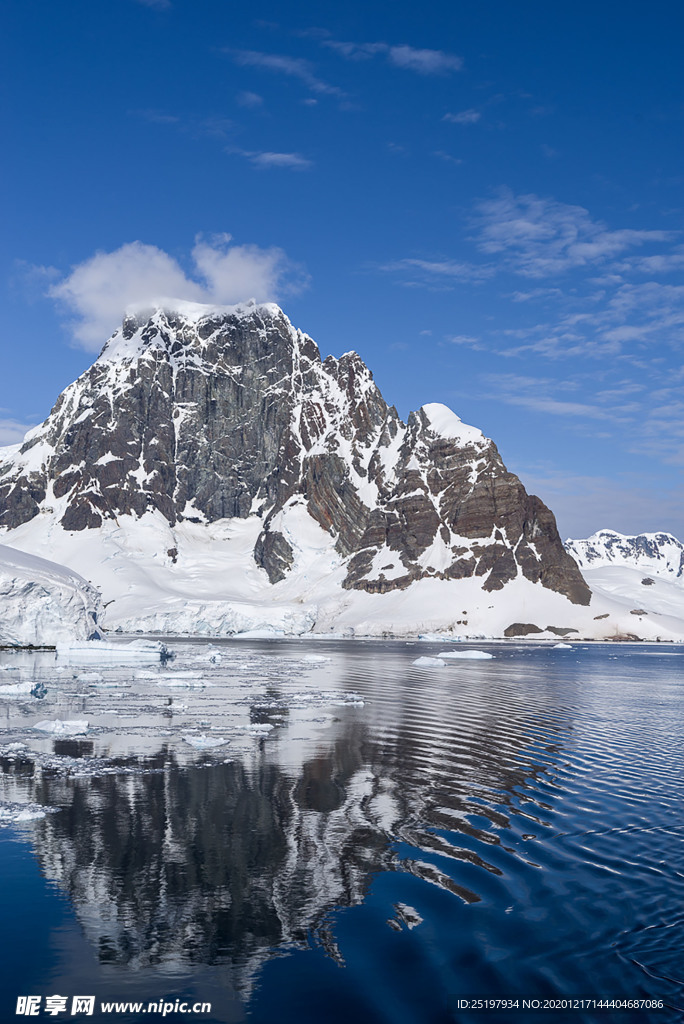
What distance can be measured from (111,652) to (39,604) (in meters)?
8.03

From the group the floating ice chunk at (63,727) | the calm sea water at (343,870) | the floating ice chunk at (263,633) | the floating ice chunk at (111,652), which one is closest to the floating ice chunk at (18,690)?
the calm sea water at (343,870)

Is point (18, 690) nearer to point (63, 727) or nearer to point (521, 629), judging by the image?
point (63, 727)

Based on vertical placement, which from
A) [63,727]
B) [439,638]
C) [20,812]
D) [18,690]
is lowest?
[20,812]

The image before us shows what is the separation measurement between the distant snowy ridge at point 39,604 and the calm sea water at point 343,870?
1526 inches

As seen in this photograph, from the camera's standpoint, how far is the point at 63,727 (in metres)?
32.8

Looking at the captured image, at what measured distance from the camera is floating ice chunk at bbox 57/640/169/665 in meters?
71.3

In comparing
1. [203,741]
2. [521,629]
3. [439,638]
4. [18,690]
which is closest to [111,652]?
[18,690]

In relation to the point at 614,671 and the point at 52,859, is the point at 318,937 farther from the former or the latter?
the point at 614,671

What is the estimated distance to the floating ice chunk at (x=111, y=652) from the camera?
71.3 meters

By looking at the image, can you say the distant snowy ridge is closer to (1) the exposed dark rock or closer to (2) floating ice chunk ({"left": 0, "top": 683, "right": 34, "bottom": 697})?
(2) floating ice chunk ({"left": 0, "top": 683, "right": 34, "bottom": 697})

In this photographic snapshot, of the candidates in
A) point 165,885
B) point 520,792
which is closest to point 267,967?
point 165,885

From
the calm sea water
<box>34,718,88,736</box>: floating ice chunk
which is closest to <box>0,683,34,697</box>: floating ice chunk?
the calm sea water

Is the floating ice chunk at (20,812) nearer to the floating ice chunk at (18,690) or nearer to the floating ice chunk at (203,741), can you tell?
the floating ice chunk at (203,741)

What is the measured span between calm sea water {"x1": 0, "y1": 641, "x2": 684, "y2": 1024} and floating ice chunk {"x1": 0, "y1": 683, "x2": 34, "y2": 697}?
10429mm
